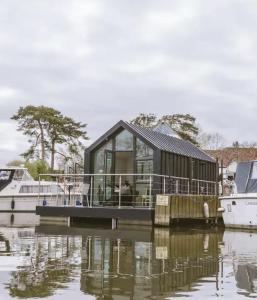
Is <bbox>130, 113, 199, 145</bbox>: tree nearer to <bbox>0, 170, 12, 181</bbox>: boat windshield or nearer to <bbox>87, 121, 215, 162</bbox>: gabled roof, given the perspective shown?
<bbox>0, 170, 12, 181</bbox>: boat windshield

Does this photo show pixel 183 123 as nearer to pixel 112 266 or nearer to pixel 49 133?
pixel 49 133

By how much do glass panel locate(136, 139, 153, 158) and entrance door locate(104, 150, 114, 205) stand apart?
134 centimetres

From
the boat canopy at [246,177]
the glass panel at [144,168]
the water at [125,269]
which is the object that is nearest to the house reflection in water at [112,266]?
the water at [125,269]

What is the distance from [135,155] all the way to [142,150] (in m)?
0.37

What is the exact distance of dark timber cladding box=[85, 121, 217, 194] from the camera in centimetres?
2123

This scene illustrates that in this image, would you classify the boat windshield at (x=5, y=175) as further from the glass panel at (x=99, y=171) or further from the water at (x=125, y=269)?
the water at (x=125, y=269)

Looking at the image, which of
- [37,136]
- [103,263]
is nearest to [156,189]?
[103,263]

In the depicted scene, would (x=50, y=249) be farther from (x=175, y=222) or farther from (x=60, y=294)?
(x=175, y=222)

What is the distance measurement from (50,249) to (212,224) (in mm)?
11942

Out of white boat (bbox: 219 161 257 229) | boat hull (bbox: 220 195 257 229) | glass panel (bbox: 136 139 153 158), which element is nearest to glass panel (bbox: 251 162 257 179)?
white boat (bbox: 219 161 257 229)

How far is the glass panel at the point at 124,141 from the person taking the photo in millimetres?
21922

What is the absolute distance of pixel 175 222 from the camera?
65.5 feet

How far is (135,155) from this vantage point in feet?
70.9

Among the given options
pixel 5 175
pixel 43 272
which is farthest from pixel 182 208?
pixel 5 175
